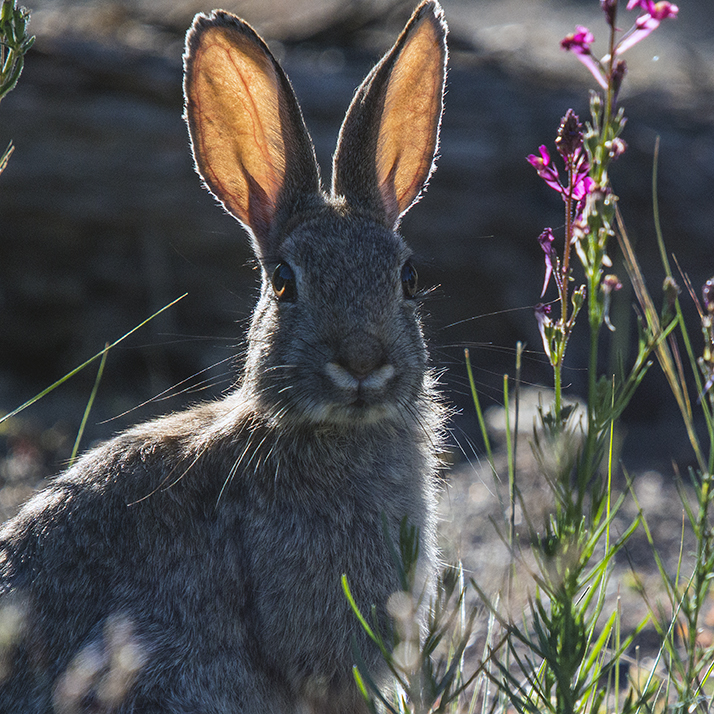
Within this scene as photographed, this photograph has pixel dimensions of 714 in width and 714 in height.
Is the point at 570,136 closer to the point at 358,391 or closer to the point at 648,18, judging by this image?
the point at 648,18

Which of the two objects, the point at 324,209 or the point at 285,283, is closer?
the point at 285,283

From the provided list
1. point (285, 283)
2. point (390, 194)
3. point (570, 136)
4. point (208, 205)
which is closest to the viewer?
point (570, 136)

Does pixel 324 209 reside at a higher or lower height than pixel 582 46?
lower

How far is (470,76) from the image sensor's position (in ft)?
26.7

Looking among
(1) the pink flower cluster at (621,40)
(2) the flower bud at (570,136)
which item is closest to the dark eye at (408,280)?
(2) the flower bud at (570,136)

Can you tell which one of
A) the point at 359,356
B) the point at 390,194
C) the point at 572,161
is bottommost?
the point at 359,356

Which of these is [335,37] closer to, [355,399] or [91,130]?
[91,130]

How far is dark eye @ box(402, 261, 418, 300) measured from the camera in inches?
158

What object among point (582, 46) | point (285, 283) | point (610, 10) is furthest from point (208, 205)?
point (610, 10)

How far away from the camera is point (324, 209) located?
13.8 ft

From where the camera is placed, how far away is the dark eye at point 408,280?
4008mm

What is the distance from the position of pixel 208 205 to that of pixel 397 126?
3.60 m

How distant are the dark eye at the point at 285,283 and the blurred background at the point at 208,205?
10.9 feet

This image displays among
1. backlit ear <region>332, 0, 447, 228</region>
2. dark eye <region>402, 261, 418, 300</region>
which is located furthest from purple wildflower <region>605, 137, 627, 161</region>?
backlit ear <region>332, 0, 447, 228</region>
